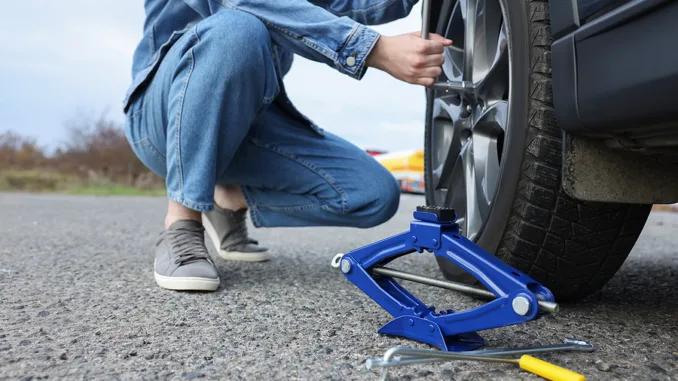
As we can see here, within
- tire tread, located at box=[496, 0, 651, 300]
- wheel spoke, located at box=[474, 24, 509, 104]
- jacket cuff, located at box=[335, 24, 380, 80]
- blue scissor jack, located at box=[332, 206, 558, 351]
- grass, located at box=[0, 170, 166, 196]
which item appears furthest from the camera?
grass, located at box=[0, 170, 166, 196]

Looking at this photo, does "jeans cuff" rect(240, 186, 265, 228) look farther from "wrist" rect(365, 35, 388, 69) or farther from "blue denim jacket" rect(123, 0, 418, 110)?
"wrist" rect(365, 35, 388, 69)

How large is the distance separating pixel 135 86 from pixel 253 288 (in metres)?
0.81

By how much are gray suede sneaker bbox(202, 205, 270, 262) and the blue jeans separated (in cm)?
14

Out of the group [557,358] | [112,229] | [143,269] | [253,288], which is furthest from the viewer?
[112,229]

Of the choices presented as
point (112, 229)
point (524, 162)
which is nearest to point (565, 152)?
point (524, 162)

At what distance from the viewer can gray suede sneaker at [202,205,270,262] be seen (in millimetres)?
2281

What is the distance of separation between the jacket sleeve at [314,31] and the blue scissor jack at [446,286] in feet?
1.76

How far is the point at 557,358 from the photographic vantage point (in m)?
1.09

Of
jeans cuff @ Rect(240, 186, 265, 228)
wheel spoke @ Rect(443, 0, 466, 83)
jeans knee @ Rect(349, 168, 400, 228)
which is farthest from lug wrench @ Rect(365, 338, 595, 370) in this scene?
jeans cuff @ Rect(240, 186, 265, 228)

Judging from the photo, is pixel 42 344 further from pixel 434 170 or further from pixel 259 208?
pixel 434 170

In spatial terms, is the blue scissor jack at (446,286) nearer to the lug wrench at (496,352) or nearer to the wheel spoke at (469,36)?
the lug wrench at (496,352)

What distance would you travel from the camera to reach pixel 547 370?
965 millimetres

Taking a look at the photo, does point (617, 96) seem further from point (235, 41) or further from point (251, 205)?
point (251, 205)

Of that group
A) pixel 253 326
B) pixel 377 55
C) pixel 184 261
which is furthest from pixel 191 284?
pixel 377 55
